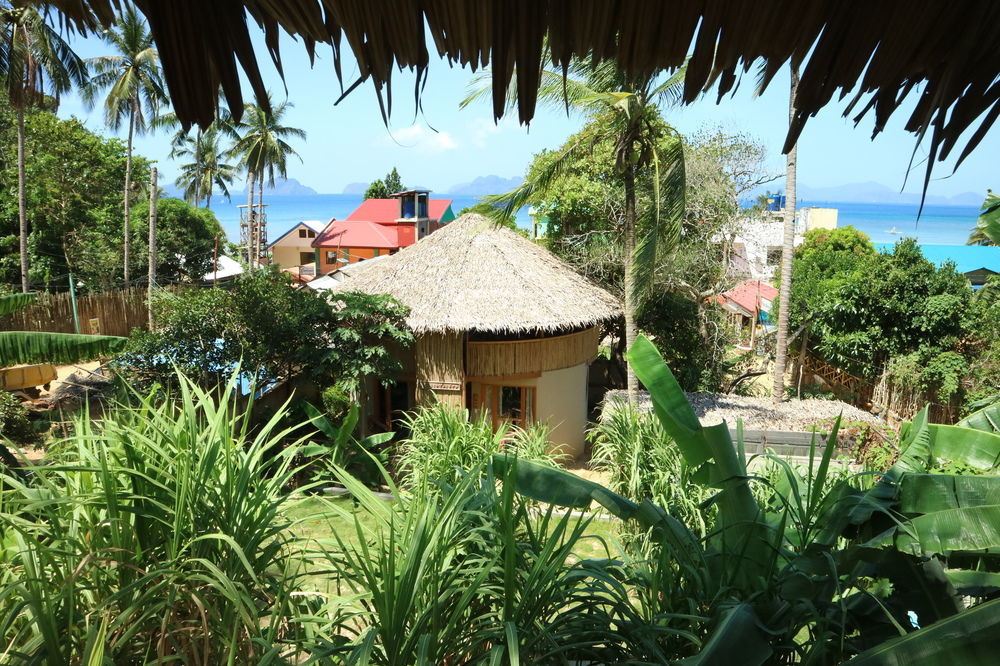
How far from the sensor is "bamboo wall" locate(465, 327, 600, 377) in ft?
39.6

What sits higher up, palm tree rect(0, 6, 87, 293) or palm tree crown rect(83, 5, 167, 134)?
palm tree crown rect(83, 5, 167, 134)

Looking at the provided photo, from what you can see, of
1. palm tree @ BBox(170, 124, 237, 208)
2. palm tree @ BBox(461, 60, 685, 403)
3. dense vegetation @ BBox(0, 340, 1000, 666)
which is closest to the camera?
dense vegetation @ BBox(0, 340, 1000, 666)

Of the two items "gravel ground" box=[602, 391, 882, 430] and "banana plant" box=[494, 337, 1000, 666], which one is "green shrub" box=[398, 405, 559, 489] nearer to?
Result: "banana plant" box=[494, 337, 1000, 666]

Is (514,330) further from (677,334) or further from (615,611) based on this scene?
(615,611)

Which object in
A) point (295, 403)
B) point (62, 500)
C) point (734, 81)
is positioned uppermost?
point (734, 81)

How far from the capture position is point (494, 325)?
1138 centimetres

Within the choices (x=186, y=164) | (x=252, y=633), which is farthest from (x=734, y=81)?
(x=186, y=164)

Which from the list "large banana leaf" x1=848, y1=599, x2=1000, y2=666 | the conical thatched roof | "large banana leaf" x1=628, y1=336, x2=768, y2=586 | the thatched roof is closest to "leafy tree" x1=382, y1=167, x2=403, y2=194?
the conical thatched roof

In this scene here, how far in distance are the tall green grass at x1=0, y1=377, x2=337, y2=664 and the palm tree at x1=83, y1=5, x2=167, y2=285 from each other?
667 inches

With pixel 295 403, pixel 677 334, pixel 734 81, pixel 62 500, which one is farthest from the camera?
pixel 677 334

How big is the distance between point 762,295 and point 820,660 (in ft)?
76.0

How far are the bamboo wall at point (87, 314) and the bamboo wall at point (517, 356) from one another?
9104 mm

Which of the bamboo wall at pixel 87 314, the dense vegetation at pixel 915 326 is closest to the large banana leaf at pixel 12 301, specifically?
the bamboo wall at pixel 87 314

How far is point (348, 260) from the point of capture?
35.7m
